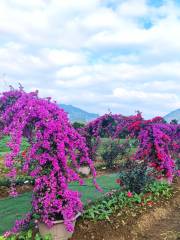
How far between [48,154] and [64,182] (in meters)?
0.49

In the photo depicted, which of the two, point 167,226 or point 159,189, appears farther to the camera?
point 159,189

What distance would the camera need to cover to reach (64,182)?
5809mm

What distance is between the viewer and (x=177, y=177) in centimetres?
1101

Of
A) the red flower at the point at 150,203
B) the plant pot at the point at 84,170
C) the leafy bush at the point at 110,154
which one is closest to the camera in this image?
the red flower at the point at 150,203

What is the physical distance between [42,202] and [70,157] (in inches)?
31.0

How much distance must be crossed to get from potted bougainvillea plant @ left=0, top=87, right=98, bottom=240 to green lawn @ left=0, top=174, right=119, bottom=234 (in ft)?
4.28

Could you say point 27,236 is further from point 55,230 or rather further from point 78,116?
point 78,116

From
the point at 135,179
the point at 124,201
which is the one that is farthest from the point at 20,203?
the point at 135,179

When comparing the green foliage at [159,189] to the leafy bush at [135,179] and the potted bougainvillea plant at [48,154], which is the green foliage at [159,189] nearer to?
the leafy bush at [135,179]

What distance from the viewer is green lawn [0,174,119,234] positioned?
731 centimetres

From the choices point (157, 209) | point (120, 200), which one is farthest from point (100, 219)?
point (157, 209)

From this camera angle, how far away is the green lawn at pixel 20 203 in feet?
24.0

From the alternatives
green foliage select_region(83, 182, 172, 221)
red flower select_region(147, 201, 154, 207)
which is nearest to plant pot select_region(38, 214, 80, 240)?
green foliage select_region(83, 182, 172, 221)

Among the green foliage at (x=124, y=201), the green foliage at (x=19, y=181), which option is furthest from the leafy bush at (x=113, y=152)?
the green foliage at (x=124, y=201)
